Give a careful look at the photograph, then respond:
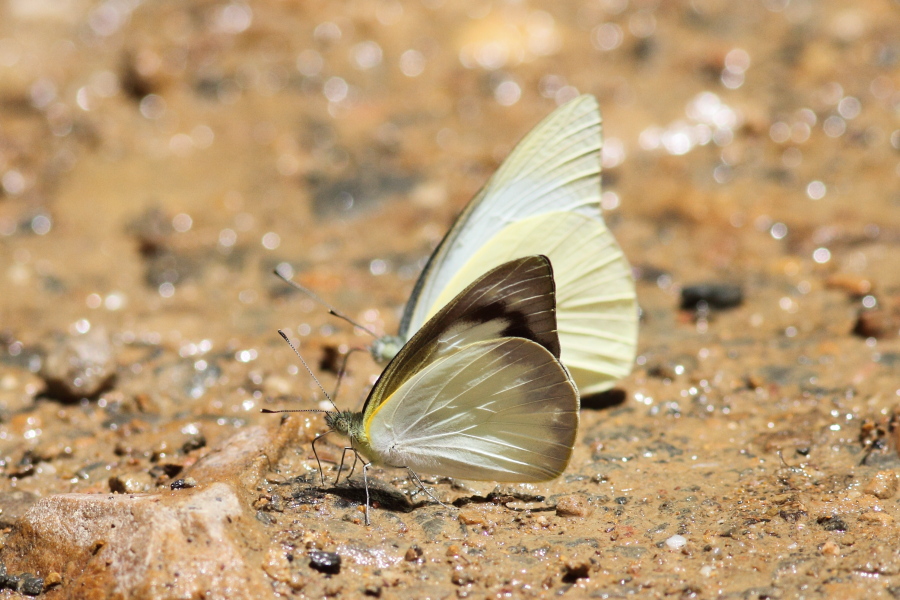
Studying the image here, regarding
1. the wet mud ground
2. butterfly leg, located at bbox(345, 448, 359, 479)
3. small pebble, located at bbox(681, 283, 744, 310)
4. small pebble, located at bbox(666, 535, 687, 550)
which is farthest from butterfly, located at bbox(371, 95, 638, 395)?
small pebble, located at bbox(666, 535, 687, 550)

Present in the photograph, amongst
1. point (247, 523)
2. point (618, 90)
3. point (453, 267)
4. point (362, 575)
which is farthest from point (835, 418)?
point (618, 90)

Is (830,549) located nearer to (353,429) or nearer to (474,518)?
(474,518)

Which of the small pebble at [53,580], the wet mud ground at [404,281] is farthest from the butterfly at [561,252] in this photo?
the small pebble at [53,580]

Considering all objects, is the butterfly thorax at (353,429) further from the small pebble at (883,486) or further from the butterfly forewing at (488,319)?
the small pebble at (883,486)

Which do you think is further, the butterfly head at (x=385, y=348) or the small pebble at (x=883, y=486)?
the butterfly head at (x=385, y=348)

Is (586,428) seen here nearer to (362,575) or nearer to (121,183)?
(362,575)

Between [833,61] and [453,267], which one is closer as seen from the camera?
[453,267]

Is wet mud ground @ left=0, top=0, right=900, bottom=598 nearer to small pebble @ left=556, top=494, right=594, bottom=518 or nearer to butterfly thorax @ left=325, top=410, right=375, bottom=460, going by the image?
small pebble @ left=556, top=494, right=594, bottom=518

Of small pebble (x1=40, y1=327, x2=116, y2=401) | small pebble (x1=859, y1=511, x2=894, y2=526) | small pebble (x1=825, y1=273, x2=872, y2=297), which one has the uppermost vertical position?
small pebble (x1=825, y1=273, x2=872, y2=297)
